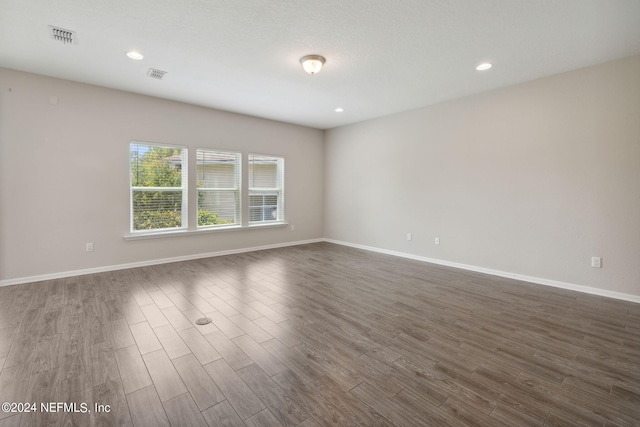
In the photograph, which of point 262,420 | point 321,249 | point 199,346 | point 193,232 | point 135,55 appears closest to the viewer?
point 262,420

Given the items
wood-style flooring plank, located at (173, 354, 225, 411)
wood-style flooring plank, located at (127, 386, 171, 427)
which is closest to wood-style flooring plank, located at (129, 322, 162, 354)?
wood-style flooring plank, located at (173, 354, 225, 411)

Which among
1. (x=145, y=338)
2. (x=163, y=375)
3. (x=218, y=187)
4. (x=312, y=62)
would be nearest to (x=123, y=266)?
(x=218, y=187)

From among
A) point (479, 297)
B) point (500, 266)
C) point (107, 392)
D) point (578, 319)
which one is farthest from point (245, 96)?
point (578, 319)

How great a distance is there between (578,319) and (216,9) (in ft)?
14.8

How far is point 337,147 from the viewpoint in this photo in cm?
670

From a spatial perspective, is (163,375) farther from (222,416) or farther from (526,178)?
(526,178)

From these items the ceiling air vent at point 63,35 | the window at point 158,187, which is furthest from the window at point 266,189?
the ceiling air vent at point 63,35

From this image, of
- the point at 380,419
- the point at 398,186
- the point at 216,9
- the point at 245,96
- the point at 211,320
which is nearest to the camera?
the point at 380,419

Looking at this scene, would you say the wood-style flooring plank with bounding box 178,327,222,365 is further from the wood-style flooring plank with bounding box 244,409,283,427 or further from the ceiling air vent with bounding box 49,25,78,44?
the ceiling air vent with bounding box 49,25,78,44

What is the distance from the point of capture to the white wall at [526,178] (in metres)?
3.23

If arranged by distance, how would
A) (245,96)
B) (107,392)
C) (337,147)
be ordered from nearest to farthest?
1. (107,392)
2. (245,96)
3. (337,147)

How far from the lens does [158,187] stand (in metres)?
4.68

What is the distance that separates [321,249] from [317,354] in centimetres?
401

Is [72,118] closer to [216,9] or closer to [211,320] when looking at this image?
[216,9]
